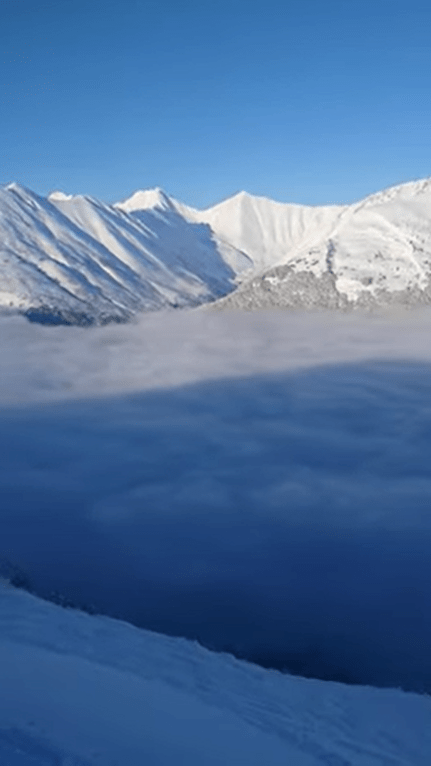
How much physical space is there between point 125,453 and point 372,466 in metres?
50.0

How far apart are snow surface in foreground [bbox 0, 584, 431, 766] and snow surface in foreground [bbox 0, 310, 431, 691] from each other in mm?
17029

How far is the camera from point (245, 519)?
119 meters

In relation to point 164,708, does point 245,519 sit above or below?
below

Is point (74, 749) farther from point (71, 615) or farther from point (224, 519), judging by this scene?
point (224, 519)

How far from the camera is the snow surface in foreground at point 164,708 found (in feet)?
126

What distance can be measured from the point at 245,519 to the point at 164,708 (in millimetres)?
72341

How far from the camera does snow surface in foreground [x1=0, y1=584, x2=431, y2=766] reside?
3841 cm

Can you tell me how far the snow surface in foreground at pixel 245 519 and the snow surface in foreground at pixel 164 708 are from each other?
1703cm

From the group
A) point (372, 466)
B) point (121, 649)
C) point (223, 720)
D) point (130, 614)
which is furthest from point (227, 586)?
point (372, 466)

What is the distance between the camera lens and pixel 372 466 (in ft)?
Answer: 477

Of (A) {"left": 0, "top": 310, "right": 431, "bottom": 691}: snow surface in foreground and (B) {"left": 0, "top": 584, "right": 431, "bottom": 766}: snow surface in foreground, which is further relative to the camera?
(A) {"left": 0, "top": 310, "right": 431, "bottom": 691}: snow surface in foreground

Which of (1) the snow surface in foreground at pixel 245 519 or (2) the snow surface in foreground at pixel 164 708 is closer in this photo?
(2) the snow surface in foreground at pixel 164 708

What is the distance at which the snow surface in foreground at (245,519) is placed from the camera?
86.4 metres

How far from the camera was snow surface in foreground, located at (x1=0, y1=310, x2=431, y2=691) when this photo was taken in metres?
86.4
